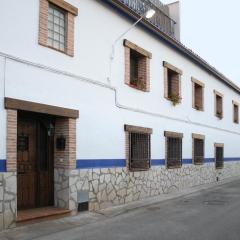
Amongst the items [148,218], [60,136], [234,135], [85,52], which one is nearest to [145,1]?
[85,52]

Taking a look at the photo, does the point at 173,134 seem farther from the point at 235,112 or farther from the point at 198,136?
the point at 235,112

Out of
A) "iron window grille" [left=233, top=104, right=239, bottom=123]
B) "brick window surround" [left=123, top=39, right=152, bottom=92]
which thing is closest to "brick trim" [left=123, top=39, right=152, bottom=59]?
"brick window surround" [left=123, top=39, right=152, bottom=92]

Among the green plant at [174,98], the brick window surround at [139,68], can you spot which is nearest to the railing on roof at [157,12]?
the brick window surround at [139,68]

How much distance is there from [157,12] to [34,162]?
1013 centimetres

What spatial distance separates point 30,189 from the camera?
1073 cm

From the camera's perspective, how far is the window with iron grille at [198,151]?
1997cm

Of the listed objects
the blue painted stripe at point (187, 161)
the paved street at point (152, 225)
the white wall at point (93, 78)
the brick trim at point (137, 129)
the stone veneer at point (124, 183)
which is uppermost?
the white wall at point (93, 78)

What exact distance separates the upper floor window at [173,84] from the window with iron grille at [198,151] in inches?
121

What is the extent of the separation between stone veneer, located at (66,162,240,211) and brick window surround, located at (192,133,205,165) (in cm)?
51

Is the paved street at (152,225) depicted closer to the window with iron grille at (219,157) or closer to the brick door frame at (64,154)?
the brick door frame at (64,154)

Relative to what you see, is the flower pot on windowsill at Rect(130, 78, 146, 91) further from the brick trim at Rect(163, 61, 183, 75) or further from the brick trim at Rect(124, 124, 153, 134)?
the brick trim at Rect(163, 61, 183, 75)

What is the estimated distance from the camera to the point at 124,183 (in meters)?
13.3

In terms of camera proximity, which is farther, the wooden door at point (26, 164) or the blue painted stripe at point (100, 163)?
the blue painted stripe at point (100, 163)

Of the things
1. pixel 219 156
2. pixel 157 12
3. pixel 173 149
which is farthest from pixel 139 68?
pixel 219 156
